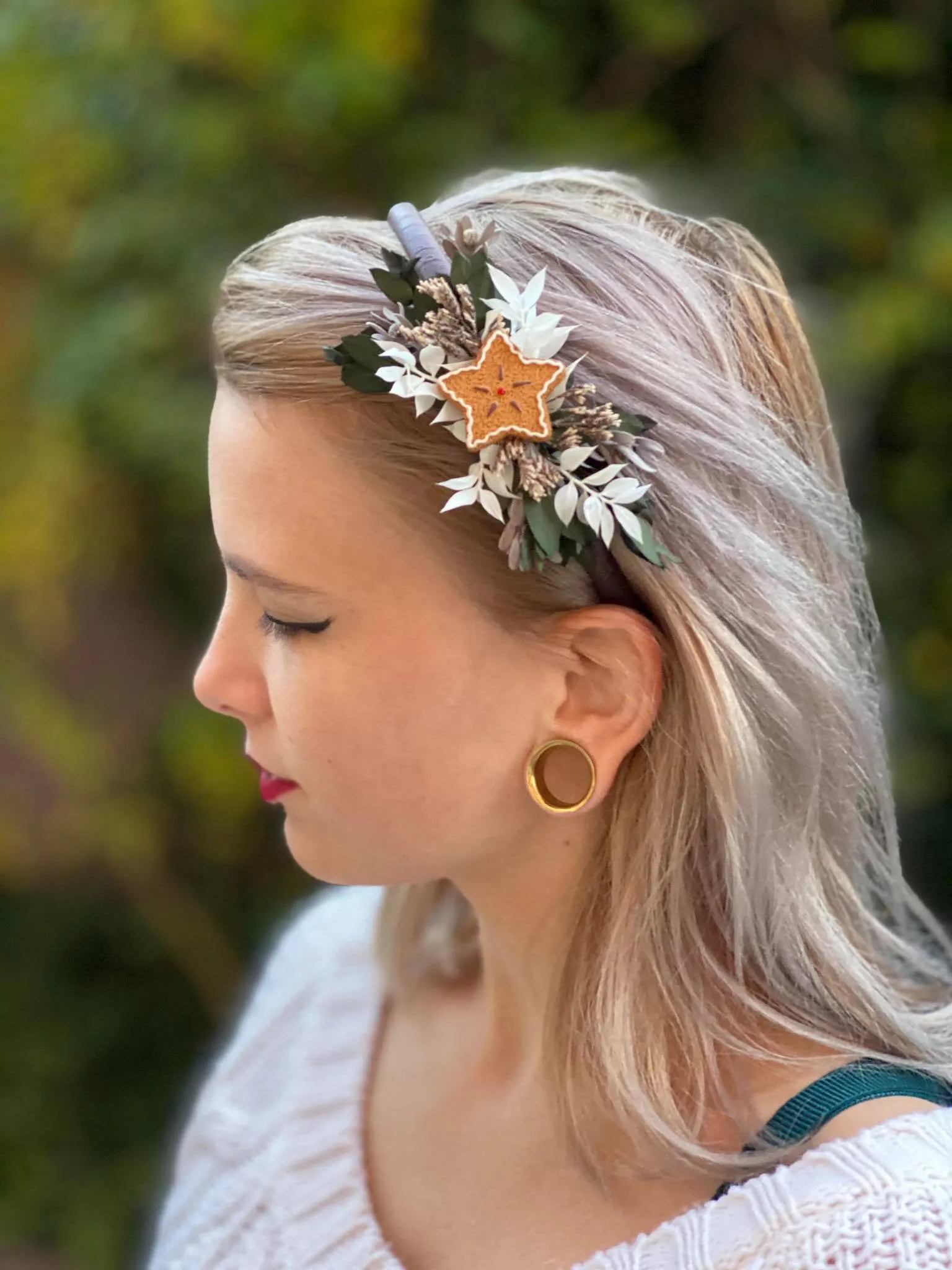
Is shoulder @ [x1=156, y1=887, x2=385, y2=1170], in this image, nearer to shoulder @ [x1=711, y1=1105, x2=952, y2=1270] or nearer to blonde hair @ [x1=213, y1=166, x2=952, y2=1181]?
blonde hair @ [x1=213, y1=166, x2=952, y2=1181]

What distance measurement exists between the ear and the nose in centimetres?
21

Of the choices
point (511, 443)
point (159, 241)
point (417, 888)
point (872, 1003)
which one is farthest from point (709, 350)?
point (159, 241)

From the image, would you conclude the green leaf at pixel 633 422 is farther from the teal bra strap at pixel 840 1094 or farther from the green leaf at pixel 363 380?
the teal bra strap at pixel 840 1094

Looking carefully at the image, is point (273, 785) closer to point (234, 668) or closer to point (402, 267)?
point (234, 668)

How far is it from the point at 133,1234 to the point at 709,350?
1.64 meters

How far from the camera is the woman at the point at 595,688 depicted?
0.71 m

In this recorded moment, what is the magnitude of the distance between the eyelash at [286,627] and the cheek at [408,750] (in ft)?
0.07

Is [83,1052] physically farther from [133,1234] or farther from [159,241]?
[159,241]

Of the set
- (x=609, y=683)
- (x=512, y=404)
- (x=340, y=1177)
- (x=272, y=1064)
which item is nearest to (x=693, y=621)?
(x=609, y=683)

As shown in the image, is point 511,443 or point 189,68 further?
point 189,68

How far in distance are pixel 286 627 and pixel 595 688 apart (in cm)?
21

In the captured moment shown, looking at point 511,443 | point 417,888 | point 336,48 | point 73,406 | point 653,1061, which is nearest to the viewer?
point 511,443

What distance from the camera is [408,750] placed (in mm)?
791

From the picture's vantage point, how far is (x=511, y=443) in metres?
0.69
